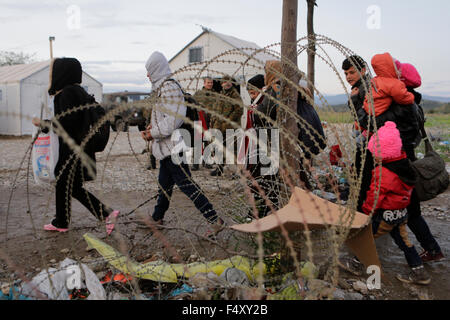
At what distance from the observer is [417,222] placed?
9.49 ft

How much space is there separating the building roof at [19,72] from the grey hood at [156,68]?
12726 mm

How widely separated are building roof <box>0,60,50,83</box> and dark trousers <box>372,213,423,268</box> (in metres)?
14.6

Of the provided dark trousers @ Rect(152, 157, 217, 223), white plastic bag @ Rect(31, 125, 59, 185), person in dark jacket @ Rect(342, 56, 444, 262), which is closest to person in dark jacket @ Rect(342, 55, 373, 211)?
person in dark jacket @ Rect(342, 56, 444, 262)

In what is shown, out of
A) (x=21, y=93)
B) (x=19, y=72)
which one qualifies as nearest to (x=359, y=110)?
(x=21, y=93)

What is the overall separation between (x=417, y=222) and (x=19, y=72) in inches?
634

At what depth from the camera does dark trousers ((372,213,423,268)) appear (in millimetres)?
2666

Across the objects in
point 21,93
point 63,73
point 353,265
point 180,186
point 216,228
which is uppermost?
point 63,73

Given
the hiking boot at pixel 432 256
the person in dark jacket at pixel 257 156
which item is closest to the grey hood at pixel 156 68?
the person in dark jacket at pixel 257 156

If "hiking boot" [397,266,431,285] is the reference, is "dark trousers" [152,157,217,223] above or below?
above

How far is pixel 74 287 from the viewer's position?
215 cm

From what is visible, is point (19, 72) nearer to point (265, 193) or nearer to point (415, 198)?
point (265, 193)

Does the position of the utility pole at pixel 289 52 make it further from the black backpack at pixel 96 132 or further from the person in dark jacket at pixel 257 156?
the black backpack at pixel 96 132

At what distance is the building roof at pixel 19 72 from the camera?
14.1 m

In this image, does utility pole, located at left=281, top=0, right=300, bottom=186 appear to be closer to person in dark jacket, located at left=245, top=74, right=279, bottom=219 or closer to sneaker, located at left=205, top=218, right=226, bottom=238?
person in dark jacket, located at left=245, top=74, right=279, bottom=219
